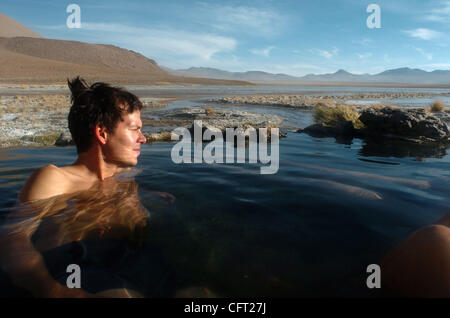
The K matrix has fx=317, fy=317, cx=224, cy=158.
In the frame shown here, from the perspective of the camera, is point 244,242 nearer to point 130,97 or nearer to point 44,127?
point 130,97

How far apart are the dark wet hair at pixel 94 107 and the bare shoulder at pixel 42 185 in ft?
1.40

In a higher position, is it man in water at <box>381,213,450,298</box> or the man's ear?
the man's ear

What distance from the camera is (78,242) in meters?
2.38

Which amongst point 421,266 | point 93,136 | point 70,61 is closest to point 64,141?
point 93,136

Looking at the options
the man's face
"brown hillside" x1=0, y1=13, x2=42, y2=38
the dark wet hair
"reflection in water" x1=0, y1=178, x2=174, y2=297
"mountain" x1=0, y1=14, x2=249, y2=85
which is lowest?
"reflection in water" x1=0, y1=178, x2=174, y2=297

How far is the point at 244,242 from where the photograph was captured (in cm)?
239

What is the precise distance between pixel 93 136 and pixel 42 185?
618mm

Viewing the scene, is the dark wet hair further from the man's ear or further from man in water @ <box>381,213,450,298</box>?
man in water @ <box>381,213,450,298</box>

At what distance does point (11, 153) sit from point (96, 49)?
13726cm

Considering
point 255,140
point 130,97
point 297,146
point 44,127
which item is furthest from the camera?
point 44,127

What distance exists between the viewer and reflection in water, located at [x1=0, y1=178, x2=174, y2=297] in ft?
6.16

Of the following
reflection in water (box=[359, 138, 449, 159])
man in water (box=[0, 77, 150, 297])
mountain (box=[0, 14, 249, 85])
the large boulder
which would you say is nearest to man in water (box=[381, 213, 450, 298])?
man in water (box=[0, 77, 150, 297])

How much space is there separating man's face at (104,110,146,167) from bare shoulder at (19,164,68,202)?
514 millimetres
